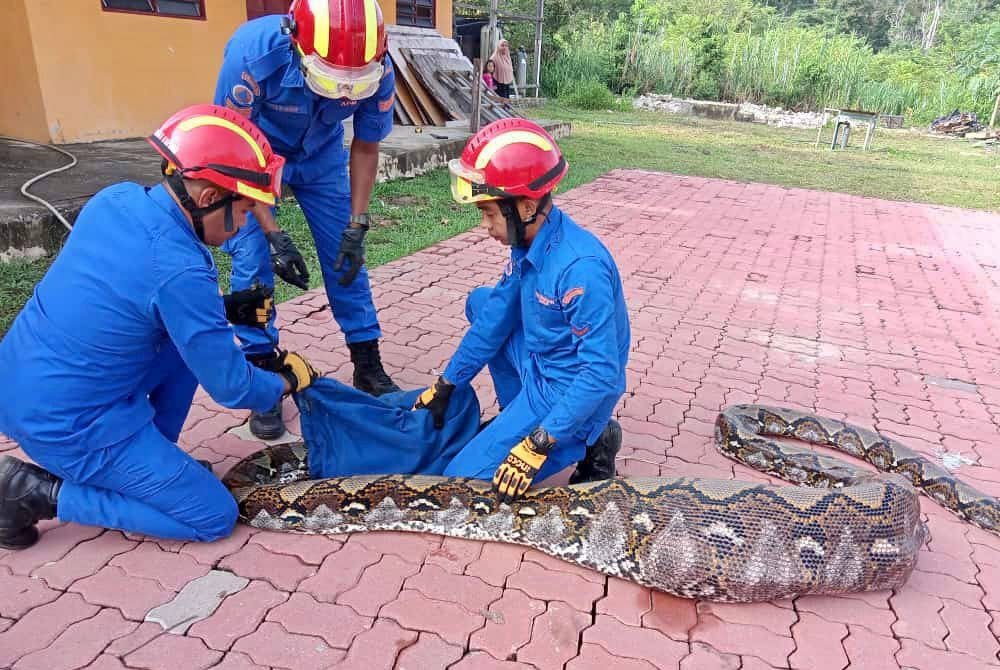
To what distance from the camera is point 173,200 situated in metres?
2.82

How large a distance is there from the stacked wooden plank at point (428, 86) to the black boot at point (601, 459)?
11.1m

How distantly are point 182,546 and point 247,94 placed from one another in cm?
245

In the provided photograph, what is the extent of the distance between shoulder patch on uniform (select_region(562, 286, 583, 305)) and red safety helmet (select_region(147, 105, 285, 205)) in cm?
138

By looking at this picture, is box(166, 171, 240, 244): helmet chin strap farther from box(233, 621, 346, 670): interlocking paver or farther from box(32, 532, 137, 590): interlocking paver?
box(233, 621, 346, 670): interlocking paver

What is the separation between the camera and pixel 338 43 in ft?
11.5

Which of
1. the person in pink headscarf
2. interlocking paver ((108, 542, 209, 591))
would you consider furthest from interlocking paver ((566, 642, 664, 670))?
the person in pink headscarf

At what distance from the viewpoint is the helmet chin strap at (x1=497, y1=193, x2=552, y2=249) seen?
3248 millimetres

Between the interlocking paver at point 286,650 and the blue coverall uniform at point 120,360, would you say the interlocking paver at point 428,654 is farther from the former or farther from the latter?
the blue coverall uniform at point 120,360

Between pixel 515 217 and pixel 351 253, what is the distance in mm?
1473

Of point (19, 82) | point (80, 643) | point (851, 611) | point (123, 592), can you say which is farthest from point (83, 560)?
point (19, 82)

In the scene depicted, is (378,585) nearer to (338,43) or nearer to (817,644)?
(817,644)

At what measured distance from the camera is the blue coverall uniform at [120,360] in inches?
107

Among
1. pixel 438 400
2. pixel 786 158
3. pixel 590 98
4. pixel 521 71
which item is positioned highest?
pixel 521 71

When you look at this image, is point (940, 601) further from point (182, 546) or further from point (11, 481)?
point (11, 481)
